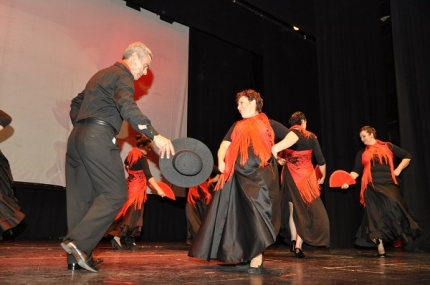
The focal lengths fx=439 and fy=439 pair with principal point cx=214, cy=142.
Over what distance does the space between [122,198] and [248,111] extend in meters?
1.17

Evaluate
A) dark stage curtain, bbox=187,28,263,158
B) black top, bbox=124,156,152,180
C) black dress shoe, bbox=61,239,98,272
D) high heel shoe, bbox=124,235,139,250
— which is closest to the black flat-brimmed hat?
black dress shoe, bbox=61,239,98,272

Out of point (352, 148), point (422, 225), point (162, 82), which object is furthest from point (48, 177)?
point (422, 225)

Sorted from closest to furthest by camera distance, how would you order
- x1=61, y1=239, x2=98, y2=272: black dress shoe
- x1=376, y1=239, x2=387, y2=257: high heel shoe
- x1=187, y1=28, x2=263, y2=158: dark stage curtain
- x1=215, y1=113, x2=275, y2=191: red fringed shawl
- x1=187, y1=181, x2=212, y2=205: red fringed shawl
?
x1=61, y1=239, x2=98, y2=272: black dress shoe → x1=215, y1=113, x2=275, y2=191: red fringed shawl → x1=376, y1=239, x2=387, y2=257: high heel shoe → x1=187, y1=181, x2=212, y2=205: red fringed shawl → x1=187, y1=28, x2=263, y2=158: dark stage curtain

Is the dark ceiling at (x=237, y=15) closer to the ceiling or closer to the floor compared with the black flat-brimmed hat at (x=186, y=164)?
closer to the ceiling

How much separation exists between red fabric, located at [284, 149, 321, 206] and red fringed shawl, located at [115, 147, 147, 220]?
6.83ft

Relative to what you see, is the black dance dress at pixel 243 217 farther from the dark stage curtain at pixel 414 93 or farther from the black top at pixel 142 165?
the dark stage curtain at pixel 414 93

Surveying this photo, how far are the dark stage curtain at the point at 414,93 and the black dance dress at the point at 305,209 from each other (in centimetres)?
271

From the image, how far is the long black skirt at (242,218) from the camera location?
2969mm

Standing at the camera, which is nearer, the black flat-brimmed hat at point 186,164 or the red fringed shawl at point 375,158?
the black flat-brimmed hat at point 186,164

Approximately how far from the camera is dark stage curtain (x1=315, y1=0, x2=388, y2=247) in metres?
7.44

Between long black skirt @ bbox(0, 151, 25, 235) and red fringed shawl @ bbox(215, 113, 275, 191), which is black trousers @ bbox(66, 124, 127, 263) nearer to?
A: red fringed shawl @ bbox(215, 113, 275, 191)

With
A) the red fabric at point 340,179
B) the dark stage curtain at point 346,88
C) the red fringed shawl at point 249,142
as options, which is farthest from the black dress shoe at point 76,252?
the dark stage curtain at point 346,88

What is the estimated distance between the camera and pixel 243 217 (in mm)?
3057

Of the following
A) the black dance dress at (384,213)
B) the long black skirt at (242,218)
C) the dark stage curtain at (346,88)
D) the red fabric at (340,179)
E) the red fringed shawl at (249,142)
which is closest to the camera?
the long black skirt at (242,218)
